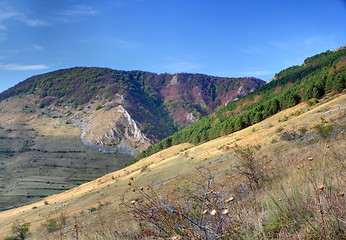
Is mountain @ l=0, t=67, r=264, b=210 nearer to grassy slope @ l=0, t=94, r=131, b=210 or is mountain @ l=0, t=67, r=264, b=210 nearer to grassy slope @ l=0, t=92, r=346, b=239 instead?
grassy slope @ l=0, t=94, r=131, b=210

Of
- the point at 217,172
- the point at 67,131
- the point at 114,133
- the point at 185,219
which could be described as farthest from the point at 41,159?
the point at 185,219

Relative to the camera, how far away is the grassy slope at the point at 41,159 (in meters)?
60.1

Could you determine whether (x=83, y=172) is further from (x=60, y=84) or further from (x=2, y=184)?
(x=60, y=84)

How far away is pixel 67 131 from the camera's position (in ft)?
394

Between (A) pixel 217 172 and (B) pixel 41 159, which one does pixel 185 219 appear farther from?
(B) pixel 41 159

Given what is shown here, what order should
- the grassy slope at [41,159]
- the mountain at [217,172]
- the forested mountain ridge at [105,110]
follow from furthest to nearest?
the forested mountain ridge at [105,110] → the grassy slope at [41,159] → the mountain at [217,172]

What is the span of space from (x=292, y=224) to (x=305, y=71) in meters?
94.1

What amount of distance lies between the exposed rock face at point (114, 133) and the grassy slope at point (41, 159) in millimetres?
5784

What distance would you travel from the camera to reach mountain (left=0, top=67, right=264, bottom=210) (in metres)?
69.9

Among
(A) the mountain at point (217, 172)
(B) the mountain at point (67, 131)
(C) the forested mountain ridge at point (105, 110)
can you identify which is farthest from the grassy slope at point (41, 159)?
(C) the forested mountain ridge at point (105, 110)

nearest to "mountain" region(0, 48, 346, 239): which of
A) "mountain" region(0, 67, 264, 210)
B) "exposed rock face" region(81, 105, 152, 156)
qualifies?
"mountain" region(0, 67, 264, 210)

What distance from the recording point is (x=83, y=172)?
78.4 m

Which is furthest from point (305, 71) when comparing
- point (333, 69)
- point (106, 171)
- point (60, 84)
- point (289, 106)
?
point (60, 84)

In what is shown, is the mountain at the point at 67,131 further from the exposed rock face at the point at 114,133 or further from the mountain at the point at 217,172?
the mountain at the point at 217,172
